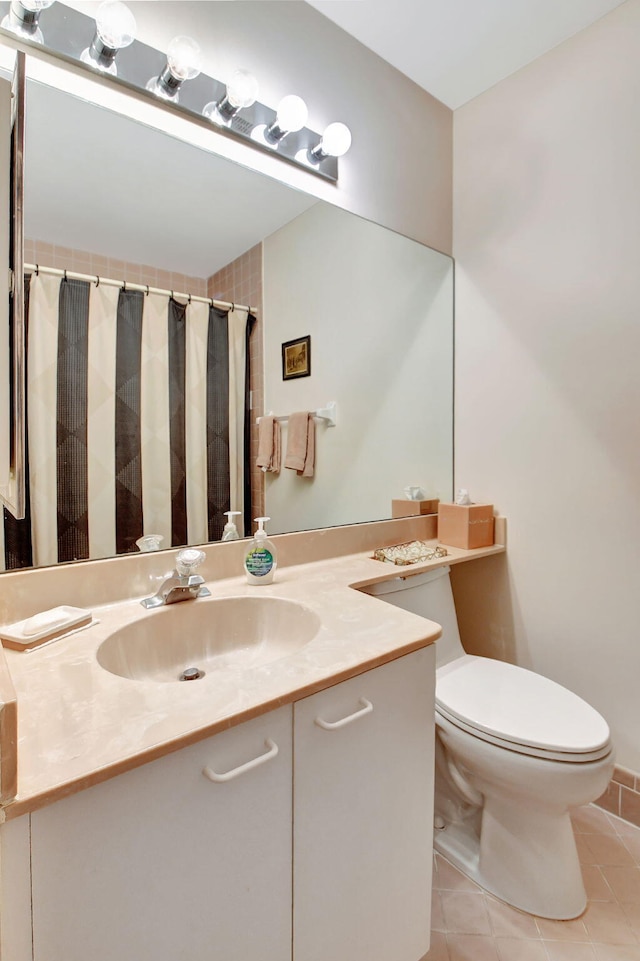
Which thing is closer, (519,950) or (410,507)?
(519,950)

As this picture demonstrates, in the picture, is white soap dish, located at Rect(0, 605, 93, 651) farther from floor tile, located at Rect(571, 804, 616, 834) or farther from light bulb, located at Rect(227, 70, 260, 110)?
floor tile, located at Rect(571, 804, 616, 834)

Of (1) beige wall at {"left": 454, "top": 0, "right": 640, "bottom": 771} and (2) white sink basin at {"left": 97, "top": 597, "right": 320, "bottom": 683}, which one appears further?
(1) beige wall at {"left": 454, "top": 0, "right": 640, "bottom": 771}

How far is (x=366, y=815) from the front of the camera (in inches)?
31.0

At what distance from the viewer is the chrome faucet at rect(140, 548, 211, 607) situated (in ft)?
3.26

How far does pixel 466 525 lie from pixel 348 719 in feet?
3.33

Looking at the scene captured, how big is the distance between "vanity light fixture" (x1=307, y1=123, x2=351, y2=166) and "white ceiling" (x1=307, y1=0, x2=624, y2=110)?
366 mm

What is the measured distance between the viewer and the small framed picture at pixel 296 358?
137 cm

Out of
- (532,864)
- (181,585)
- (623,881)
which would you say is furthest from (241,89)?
(623,881)

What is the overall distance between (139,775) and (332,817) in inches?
14.5

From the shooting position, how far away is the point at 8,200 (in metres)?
0.68

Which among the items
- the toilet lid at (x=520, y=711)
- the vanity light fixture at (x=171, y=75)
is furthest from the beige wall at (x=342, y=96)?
the toilet lid at (x=520, y=711)

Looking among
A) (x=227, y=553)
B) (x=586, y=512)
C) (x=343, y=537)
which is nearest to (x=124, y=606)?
(x=227, y=553)

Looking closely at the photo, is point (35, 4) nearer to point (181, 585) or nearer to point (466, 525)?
point (181, 585)

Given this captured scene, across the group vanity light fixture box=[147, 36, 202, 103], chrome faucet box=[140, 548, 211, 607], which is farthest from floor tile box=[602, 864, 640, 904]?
vanity light fixture box=[147, 36, 202, 103]
